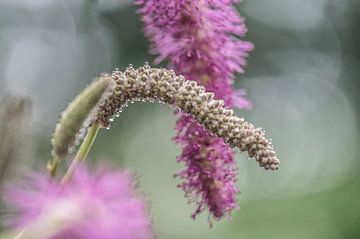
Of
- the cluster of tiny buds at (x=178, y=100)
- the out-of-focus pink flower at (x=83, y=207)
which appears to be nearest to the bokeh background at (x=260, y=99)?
the cluster of tiny buds at (x=178, y=100)

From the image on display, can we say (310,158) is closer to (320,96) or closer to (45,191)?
(320,96)

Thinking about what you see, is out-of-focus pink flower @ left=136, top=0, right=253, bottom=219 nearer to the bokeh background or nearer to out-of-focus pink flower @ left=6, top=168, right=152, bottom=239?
out-of-focus pink flower @ left=6, top=168, right=152, bottom=239

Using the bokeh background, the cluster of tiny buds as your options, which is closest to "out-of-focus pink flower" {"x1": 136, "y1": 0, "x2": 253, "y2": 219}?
the cluster of tiny buds

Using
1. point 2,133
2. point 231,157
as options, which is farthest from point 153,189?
point 2,133

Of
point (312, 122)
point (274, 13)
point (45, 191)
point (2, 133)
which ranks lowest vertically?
point (312, 122)

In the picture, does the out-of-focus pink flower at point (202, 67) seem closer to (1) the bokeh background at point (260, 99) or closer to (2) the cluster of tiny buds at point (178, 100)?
(2) the cluster of tiny buds at point (178, 100)

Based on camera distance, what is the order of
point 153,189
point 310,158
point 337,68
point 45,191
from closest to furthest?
point 45,191 → point 153,189 → point 310,158 → point 337,68
